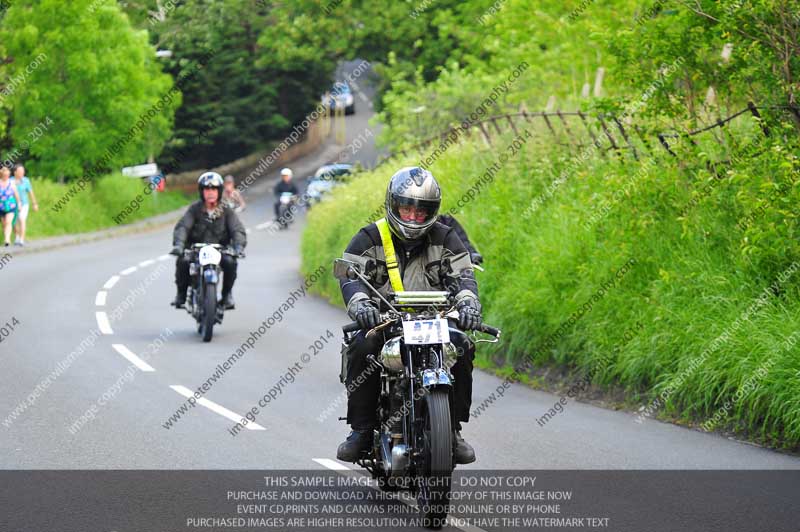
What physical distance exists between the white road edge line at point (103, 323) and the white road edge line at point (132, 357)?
1.50m

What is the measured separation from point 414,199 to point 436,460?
1588mm

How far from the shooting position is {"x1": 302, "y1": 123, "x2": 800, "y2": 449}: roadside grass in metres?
10.4

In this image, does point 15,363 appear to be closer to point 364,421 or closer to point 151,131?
point 364,421

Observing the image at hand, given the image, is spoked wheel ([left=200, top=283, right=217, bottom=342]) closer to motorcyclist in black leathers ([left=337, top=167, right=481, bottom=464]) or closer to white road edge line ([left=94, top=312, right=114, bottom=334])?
white road edge line ([left=94, top=312, right=114, bottom=334])

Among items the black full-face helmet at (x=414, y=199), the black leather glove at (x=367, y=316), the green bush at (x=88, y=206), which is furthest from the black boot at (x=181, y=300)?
the green bush at (x=88, y=206)

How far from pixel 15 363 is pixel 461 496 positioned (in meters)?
7.49

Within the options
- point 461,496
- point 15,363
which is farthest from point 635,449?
point 15,363

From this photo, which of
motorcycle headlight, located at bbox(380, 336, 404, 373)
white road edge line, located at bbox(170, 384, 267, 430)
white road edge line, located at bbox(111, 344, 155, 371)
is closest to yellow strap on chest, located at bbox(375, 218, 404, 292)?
motorcycle headlight, located at bbox(380, 336, 404, 373)

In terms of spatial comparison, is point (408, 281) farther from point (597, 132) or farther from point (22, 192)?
point (22, 192)

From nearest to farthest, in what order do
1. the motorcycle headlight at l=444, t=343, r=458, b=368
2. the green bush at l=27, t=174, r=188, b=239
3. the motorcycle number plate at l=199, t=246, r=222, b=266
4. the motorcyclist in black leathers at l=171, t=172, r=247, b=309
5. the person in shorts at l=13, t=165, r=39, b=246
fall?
the motorcycle headlight at l=444, t=343, r=458, b=368 → the motorcycle number plate at l=199, t=246, r=222, b=266 → the motorcyclist in black leathers at l=171, t=172, r=247, b=309 → the person in shorts at l=13, t=165, r=39, b=246 → the green bush at l=27, t=174, r=188, b=239

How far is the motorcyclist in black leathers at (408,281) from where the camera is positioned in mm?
7543

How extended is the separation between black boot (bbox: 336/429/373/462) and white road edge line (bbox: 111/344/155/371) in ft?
21.4

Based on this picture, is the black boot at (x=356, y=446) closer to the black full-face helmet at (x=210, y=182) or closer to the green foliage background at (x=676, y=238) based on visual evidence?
the green foliage background at (x=676, y=238)

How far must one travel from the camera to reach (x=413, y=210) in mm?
7719
